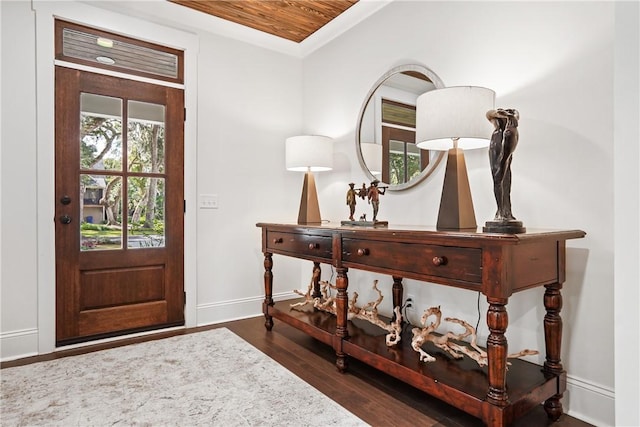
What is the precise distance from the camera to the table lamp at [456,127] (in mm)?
1731

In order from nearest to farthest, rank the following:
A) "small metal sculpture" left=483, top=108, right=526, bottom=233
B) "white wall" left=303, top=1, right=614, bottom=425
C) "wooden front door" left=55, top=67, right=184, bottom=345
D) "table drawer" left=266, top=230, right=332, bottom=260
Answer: "small metal sculpture" left=483, top=108, right=526, bottom=233 → "white wall" left=303, top=1, right=614, bottom=425 → "table drawer" left=266, top=230, right=332, bottom=260 → "wooden front door" left=55, top=67, right=184, bottom=345

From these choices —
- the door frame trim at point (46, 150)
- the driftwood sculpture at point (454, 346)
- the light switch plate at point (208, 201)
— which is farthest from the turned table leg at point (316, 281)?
the door frame trim at point (46, 150)

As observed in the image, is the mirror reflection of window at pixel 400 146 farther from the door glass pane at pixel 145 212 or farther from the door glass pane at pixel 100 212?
the door glass pane at pixel 100 212

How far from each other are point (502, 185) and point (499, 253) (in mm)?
341

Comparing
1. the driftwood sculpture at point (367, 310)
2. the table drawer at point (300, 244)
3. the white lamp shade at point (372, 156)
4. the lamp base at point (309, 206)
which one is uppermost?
the white lamp shade at point (372, 156)

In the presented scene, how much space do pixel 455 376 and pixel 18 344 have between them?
2.62 m

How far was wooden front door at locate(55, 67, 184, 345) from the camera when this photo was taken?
8.34ft

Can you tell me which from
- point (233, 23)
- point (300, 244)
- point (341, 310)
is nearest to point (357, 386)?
point (341, 310)

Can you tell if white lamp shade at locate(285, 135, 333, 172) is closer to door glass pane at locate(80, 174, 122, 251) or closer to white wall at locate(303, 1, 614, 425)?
white wall at locate(303, 1, 614, 425)

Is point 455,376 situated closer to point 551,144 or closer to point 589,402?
point 589,402

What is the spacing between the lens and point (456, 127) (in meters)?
1.73

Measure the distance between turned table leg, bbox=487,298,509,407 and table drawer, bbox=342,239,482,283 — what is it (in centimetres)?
13

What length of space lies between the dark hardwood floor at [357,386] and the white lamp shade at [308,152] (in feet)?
4.24

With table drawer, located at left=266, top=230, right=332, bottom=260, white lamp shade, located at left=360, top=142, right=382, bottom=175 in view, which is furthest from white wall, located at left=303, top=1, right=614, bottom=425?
table drawer, located at left=266, top=230, right=332, bottom=260
